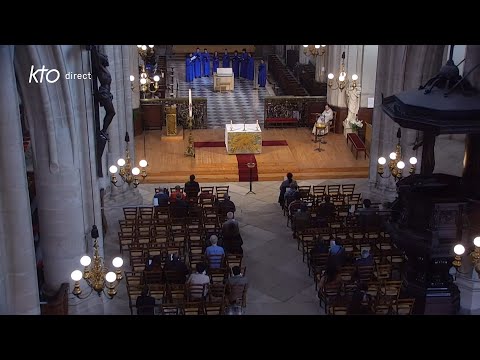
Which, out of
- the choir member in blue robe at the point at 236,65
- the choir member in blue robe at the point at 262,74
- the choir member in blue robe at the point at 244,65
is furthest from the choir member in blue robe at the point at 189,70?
the choir member in blue robe at the point at 262,74

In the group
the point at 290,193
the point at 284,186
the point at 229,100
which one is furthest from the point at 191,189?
the point at 229,100

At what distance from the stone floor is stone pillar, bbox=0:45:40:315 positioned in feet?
12.5

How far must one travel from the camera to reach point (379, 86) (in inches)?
898

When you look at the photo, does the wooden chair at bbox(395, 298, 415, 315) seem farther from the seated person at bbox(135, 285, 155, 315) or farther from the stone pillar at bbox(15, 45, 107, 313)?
the stone pillar at bbox(15, 45, 107, 313)

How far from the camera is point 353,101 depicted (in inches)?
1204

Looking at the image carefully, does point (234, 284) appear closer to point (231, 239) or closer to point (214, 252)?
point (214, 252)

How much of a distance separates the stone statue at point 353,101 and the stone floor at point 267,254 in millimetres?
5292

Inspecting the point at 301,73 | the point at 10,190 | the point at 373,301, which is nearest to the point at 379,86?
the point at 373,301

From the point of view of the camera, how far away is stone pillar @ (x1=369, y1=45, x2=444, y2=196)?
2139 centimetres

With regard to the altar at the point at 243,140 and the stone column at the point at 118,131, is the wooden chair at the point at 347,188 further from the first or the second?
the stone column at the point at 118,131

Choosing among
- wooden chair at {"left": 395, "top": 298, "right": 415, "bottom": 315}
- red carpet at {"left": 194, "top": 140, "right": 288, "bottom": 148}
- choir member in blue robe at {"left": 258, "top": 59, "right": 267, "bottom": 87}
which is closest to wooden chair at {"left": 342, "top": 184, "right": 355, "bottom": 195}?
red carpet at {"left": 194, "top": 140, "right": 288, "bottom": 148}

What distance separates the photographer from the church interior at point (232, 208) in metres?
13.7

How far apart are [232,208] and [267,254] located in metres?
1.93
